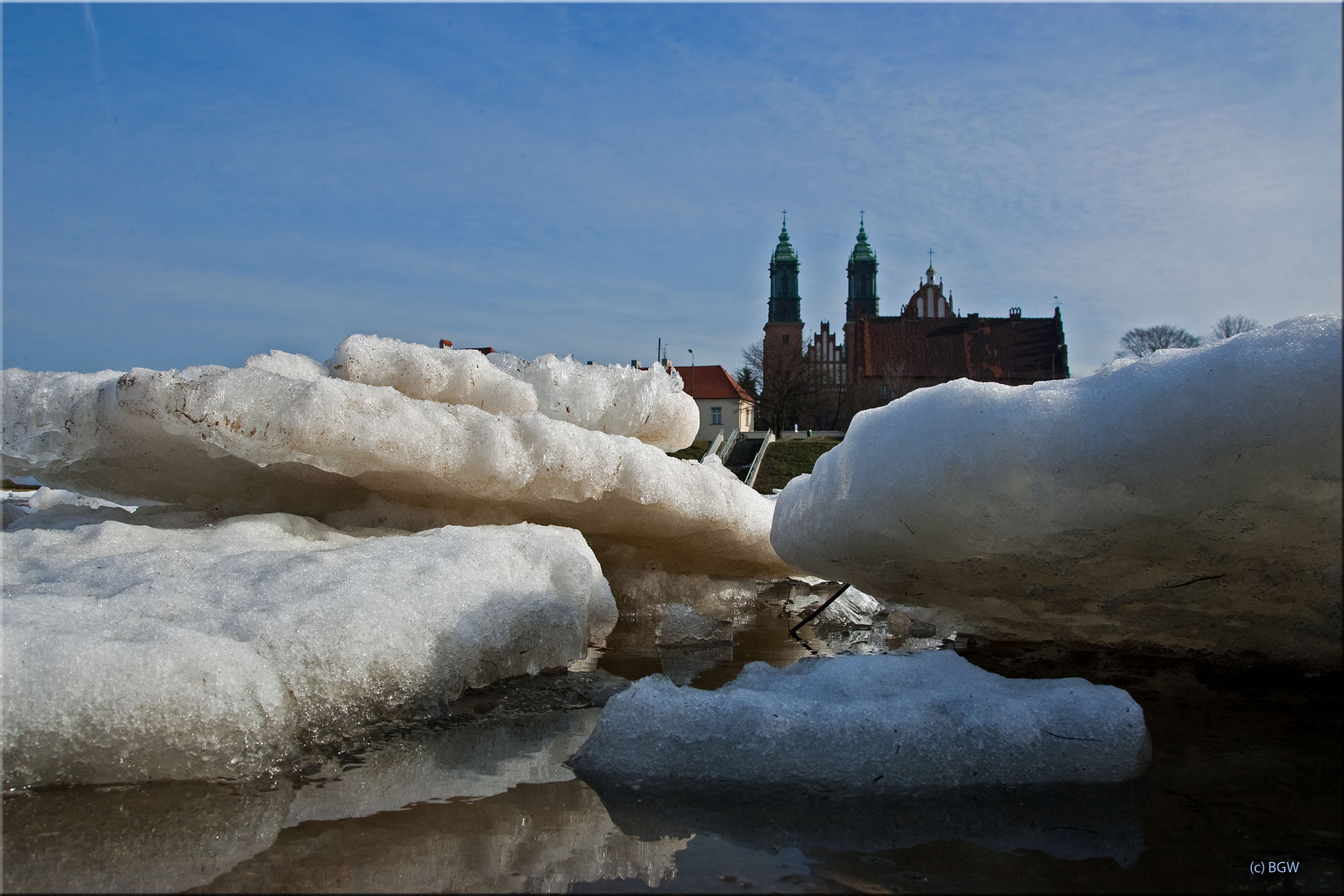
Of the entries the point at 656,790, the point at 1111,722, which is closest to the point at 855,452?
the point at 1111,722

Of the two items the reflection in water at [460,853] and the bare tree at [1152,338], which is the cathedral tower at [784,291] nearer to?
the bare tree at [1152,338]

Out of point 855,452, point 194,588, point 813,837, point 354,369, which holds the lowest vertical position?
point 813,837

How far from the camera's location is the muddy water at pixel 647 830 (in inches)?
78.3

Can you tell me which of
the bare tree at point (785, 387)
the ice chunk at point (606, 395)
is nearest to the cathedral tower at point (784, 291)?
the bare tree at point (785, 387)

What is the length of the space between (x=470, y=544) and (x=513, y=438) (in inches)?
26.0

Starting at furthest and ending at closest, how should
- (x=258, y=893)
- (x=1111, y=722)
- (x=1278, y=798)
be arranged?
(x=1111, y=722) → (x=1278, y=798) → (x=258, y=893)

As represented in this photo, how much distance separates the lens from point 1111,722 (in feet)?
8.65

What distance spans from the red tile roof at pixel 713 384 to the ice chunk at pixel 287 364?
161 ft

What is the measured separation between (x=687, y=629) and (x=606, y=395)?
1.85m

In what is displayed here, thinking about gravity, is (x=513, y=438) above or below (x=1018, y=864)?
above

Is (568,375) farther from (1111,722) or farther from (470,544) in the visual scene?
(1111,722)

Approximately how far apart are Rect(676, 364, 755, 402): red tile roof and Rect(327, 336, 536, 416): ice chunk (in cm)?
4897

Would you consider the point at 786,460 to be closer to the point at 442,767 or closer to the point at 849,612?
the point at 849,612

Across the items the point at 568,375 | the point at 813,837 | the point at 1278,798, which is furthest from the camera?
the point at 568,375
